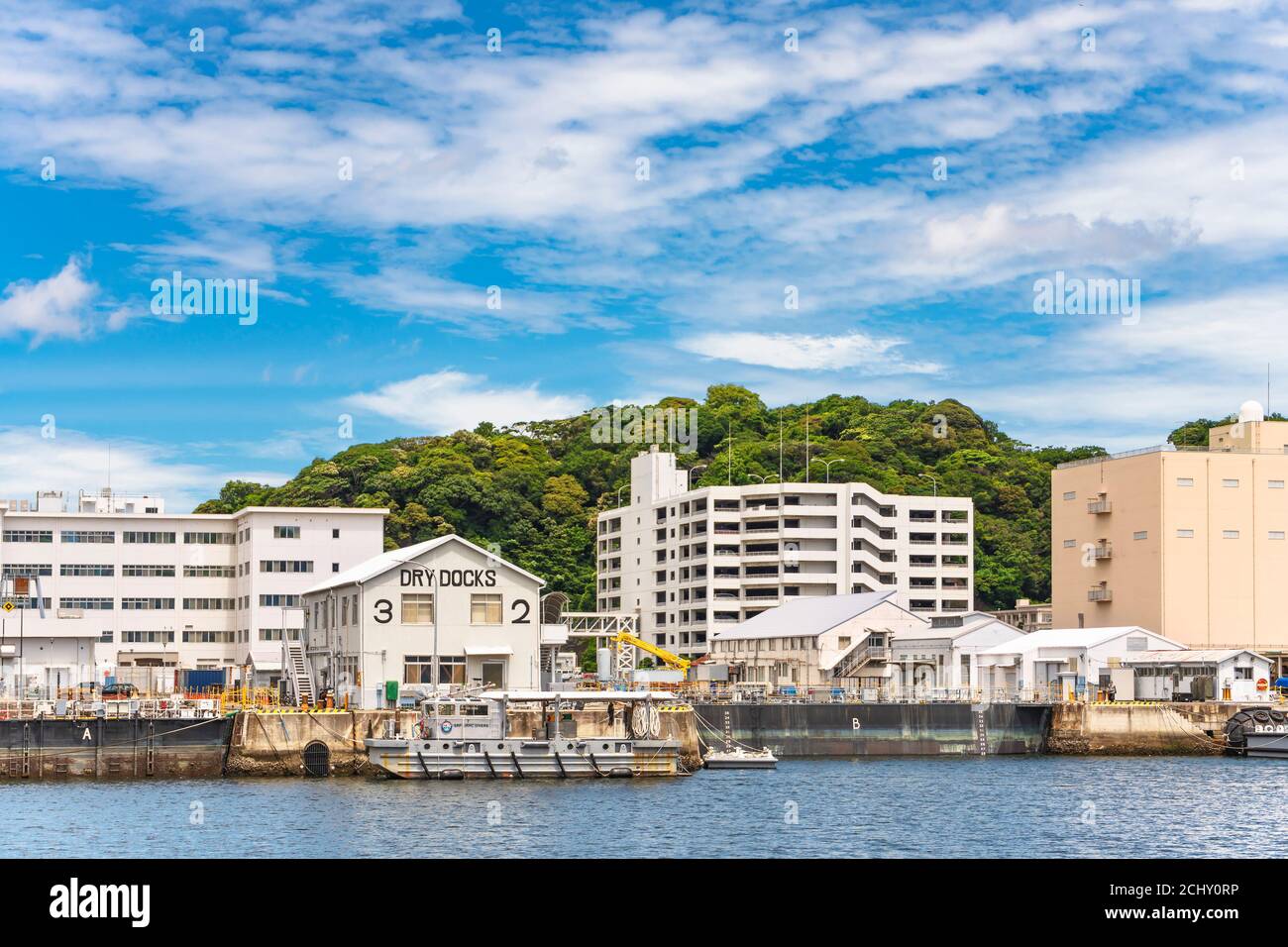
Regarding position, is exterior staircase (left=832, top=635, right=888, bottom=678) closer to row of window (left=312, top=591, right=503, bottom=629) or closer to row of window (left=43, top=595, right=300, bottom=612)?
row of window (left=43, top=595, right=300, bottom=612)

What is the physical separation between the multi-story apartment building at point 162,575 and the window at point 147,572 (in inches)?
2.9

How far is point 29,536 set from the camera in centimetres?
11312

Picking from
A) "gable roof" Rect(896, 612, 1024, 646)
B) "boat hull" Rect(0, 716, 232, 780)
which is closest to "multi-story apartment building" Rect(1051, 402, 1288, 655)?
"gable roof" Rect(896, 612, 1024, 646)

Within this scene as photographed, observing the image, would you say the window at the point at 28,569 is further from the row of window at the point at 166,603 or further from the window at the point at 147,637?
the window at the point at 147,637

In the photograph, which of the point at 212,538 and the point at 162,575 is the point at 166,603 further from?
the point at 212,538

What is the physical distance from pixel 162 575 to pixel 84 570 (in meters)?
5.50

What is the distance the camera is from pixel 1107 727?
9294cm

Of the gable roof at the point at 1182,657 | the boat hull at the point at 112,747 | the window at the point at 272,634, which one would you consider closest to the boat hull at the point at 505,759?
the boat hull at the point at 112,747

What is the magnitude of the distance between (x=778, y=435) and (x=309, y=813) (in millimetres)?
134744

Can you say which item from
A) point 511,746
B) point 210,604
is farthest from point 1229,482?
point 210,604

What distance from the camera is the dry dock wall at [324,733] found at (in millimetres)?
69875

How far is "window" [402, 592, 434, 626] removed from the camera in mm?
79375

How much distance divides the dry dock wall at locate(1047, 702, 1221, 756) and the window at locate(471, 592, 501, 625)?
115ft
